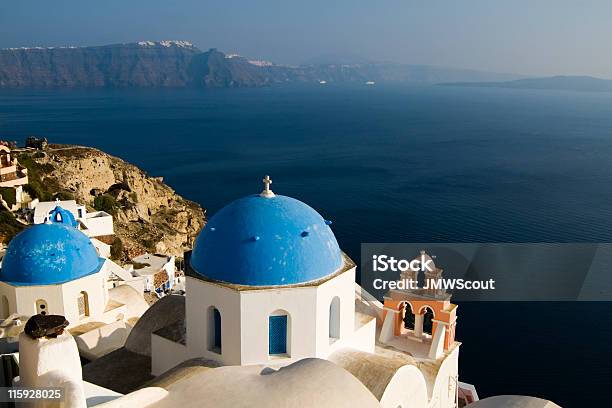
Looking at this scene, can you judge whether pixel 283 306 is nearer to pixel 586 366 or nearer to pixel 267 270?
pixel 267 270

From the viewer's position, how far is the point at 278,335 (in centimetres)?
1026

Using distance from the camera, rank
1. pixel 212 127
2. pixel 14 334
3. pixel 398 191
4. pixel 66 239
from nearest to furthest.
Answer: pixel 14 334 < pixel 66 239 < pixel 398 191 < pixel 212 127

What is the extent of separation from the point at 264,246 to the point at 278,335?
1.78 meters

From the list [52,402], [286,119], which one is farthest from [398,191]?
A: [286,119]

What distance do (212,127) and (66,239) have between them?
10987 centimetres

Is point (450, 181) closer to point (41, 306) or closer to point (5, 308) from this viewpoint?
point (41, 306)

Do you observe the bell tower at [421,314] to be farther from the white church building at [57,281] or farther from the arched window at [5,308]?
the arched window at [5,308]

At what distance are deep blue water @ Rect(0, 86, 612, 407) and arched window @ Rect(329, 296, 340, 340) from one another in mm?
16990

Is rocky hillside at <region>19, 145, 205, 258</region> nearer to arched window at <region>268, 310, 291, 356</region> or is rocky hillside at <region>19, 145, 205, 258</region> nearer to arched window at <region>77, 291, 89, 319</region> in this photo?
arched window at <region>77, 291, 89, 319</region>

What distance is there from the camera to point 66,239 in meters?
14.1

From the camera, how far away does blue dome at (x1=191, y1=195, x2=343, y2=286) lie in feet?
32.6

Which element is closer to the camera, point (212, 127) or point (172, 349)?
point (172, 349)

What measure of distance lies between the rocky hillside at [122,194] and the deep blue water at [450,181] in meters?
6.25

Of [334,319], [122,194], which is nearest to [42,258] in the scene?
[334,319]
